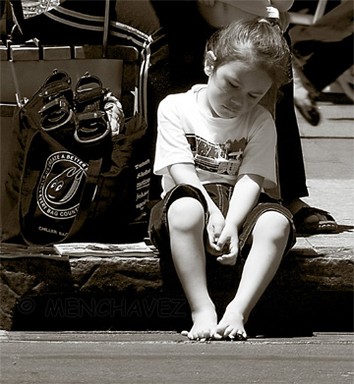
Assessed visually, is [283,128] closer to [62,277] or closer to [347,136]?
[62,277]

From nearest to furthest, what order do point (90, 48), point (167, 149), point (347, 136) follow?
point (167, 149) → point (90, 48) → point (347, 136)

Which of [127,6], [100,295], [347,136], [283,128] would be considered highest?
[127,6]

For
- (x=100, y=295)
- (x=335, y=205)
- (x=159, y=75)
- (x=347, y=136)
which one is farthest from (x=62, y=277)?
(x=347, y=136)

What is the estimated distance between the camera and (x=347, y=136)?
7211mm

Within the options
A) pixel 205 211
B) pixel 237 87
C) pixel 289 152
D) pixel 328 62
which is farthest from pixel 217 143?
pixel 328 62

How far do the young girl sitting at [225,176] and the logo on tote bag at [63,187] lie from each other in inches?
10.9

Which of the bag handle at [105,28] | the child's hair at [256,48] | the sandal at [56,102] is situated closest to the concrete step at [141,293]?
the sandal at [56,102]

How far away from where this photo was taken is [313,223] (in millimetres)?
4773

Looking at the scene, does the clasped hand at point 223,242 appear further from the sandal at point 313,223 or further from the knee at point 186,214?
the sandal at point 313,223

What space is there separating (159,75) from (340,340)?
47.1 inches

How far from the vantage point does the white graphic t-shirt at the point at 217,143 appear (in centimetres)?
442

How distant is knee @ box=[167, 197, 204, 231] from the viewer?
4168mm

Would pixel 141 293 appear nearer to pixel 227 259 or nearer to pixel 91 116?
pixel 227 259

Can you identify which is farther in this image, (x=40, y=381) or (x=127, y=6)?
(x=127, y=6)
